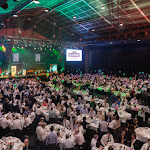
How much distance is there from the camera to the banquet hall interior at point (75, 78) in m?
5.32

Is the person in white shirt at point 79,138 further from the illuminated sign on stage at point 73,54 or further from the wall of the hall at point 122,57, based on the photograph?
the wall of the hall at point 122,57

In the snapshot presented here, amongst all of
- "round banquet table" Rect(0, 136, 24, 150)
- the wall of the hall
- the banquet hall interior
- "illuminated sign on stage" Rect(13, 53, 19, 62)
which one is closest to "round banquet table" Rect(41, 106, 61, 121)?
the banquet hall interior

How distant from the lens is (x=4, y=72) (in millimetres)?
20406

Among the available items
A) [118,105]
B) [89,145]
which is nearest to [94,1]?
[118,105]

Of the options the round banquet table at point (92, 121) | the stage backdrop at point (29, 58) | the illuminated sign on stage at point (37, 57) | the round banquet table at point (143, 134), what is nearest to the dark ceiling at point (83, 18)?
the stage backdrop at point (29, 58)

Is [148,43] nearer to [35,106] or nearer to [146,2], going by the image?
[146,2]

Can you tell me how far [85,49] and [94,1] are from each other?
43.6ft

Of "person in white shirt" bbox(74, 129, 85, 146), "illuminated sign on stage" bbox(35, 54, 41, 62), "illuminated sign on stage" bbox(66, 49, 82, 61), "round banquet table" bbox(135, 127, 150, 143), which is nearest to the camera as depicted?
"person in white shirt" bbox(74, 129, 85, 146)

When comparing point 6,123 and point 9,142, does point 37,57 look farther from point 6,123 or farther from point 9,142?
point 9,142

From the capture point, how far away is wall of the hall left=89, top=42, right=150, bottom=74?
2045cm

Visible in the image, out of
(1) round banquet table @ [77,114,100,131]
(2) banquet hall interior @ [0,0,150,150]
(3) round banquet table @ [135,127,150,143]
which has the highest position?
(2) banquet hall interior @ [0,0,150,150]

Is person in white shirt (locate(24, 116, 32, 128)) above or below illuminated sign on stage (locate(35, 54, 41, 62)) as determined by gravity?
below

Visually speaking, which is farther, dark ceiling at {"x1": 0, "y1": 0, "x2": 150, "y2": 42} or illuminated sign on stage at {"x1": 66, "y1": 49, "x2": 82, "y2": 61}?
illuminated sign on stage at {"x1": 66, "y1": 49, "x2": 82, "y2": 61}

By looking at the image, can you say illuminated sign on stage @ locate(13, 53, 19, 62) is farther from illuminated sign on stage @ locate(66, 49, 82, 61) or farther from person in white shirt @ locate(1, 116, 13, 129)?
person in white shirt @ locate(1, 116, 13, 129)
